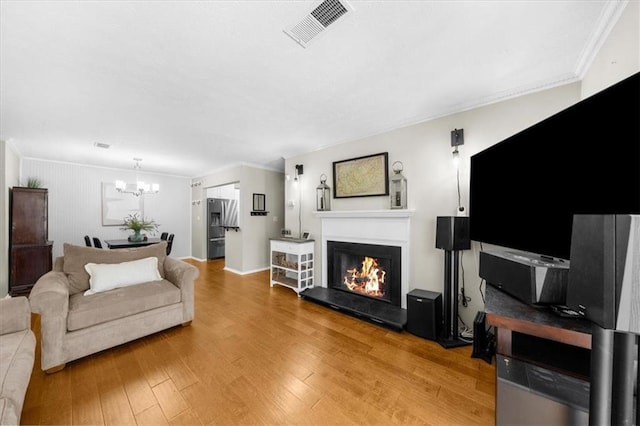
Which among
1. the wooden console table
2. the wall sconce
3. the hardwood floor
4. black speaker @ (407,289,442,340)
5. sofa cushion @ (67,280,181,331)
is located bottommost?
the hardwood floor

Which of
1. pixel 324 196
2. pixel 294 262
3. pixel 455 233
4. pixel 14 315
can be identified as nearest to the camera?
pixel 14 315

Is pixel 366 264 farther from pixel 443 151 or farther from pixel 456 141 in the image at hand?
pixel 456 141

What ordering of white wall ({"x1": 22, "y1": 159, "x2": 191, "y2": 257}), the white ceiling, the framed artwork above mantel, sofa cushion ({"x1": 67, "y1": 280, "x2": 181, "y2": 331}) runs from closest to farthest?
the white ceiling
sofa cushion ({"x1": 67, "y1": 280, "x2": 181, "y2": 331})
the framed artwork above mantel
white wall ({"x1": 22, "y1": 159, "x2": 191, "y2": 257})

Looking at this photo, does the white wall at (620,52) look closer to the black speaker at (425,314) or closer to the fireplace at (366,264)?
the fireplace at (366,264)

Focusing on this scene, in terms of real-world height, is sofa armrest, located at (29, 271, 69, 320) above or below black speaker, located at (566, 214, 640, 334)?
below

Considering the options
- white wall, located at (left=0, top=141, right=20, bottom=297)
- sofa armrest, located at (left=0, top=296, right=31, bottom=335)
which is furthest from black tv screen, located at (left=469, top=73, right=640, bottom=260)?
white wall, located at (left=0, top=141, right=20, bottom=297)

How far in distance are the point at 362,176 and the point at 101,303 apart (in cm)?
323

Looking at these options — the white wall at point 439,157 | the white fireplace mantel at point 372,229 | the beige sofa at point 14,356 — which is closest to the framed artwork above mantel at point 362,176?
the white wall at point 439,157

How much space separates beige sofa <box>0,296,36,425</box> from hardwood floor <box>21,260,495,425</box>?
0.45 m

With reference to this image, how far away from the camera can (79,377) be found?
5.97 feet

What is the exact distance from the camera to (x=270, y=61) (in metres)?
1.81

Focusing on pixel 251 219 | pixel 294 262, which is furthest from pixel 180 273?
pixel 251 219

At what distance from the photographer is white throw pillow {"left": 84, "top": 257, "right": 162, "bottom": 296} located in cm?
234

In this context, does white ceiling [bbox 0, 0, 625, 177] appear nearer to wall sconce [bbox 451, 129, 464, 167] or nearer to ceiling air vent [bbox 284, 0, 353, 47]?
ceiling air vent [bbox 284, 0, 353, 47]
